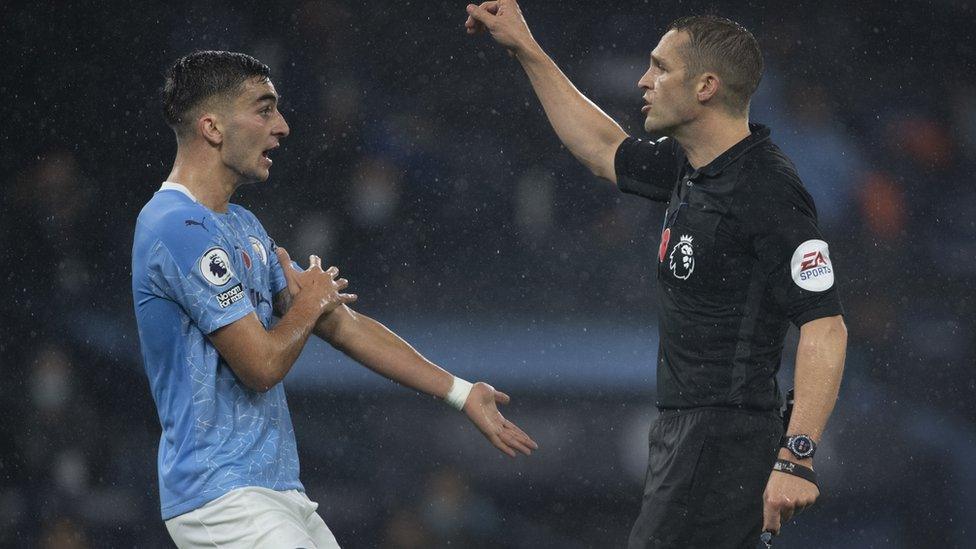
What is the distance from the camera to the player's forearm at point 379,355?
2951 mm

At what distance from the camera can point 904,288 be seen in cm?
536

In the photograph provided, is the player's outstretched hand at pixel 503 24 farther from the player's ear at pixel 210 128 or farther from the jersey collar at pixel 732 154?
the player's ear at pixel 210 128

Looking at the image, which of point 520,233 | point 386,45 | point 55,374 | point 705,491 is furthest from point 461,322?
point 705,491

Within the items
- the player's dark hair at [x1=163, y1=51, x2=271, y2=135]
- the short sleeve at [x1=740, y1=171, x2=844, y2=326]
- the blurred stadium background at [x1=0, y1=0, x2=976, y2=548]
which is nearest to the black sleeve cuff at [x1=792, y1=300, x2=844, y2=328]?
the short sleeve at [x1=740, y1=171, x2=844, y2=326]

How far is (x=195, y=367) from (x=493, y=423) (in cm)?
82

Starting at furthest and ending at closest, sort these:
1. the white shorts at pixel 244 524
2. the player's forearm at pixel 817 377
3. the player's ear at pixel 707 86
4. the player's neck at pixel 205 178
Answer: the player's ear at pixel 707 86, the player's neck at pixel 205 178, the player's forearm at pixel 817 377, the white shorts at pixel 244 524

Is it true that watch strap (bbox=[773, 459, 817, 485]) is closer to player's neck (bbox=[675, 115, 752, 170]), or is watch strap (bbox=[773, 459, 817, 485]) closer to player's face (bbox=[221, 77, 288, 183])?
player's neck (bbox=[675, 115, 752, 170])

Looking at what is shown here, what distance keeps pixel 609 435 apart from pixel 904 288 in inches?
59.7

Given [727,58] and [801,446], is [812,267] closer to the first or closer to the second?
[801,446]

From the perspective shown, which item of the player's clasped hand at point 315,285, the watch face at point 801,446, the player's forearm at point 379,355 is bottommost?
the watch face at point 801,446

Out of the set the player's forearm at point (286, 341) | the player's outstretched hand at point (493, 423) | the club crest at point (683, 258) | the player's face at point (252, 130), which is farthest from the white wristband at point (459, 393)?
the player's face at point (252, 130)

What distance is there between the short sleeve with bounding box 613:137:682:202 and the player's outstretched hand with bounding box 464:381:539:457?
27.7 inches

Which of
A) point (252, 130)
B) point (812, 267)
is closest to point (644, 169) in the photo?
point (812, 267)

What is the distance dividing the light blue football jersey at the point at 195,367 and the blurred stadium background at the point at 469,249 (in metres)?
3.08
